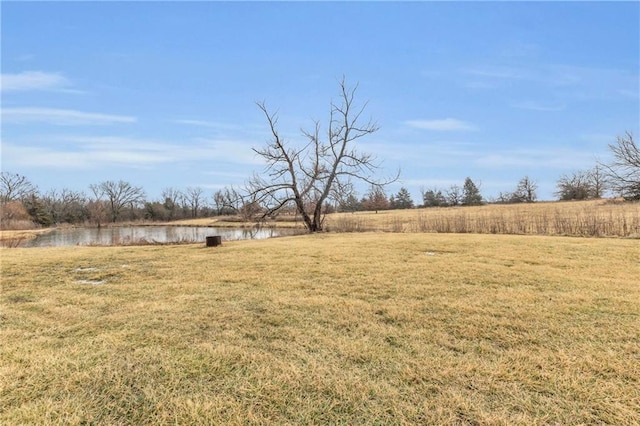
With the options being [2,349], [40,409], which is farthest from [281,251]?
[40,409]

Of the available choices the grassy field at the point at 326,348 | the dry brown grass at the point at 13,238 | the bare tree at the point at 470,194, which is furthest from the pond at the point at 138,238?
the bare tree at the point at 470,194

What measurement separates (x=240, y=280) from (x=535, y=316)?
11.4 feet

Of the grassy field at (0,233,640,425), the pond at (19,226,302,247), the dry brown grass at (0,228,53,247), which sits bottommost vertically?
the grassy field at (0,233,640,425)

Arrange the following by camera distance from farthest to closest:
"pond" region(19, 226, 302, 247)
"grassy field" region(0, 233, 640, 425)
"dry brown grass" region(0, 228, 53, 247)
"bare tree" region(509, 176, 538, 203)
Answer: "bare tree" region(509, 176, 538, 203), "dry brown grass" region(0, 228, 53, 247), "pond" region(19, 226, 302, 247), "grassy field" region(0, 233, 640, 425)

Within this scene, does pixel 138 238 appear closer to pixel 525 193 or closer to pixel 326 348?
pixel 326 348

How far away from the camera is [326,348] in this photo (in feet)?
8.39

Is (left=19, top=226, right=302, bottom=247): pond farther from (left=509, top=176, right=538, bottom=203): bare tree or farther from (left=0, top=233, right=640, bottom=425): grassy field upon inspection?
(left=509, top=176, right=538, bottom=203): bare tree

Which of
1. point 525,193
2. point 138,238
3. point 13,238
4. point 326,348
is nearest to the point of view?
point 326,348

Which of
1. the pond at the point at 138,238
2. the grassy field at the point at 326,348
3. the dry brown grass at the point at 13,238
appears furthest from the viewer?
the dry brown grass at the point at 13,238

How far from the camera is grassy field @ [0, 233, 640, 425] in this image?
1.84 meters

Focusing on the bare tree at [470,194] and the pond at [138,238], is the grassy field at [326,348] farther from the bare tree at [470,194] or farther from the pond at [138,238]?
the bare tree at [470,194]

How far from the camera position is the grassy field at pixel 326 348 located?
1.84m

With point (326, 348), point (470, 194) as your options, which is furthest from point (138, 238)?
point (470, 194)

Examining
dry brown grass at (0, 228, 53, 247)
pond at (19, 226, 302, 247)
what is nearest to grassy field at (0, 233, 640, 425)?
pond at (19, 226, 302, 247)
